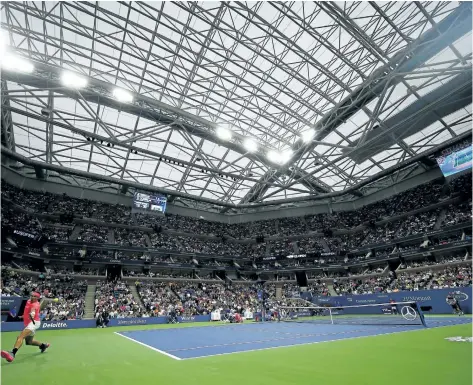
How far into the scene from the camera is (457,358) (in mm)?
6176

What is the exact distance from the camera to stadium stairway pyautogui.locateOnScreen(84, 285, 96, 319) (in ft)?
98.6

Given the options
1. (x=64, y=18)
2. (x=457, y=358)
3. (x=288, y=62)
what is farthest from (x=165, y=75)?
(x=457, y=358)

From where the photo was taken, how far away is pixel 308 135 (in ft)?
104

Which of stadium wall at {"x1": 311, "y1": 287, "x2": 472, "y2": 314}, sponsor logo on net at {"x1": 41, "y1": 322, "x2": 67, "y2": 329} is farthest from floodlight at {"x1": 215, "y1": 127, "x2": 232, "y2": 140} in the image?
stadium wall at {"x1": 311, "y1": 287, "x2": 472, "y2": 314}

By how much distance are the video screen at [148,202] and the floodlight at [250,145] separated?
1762cm

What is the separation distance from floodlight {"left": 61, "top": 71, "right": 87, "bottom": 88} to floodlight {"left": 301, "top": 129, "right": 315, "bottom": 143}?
21858mm

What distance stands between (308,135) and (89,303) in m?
30.3

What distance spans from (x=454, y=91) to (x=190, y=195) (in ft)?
114

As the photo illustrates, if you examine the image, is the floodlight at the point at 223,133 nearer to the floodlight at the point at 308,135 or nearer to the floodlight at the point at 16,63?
the floodlight at the point at 308,135

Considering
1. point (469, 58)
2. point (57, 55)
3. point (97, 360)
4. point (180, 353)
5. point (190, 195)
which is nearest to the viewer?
point (97, 360)

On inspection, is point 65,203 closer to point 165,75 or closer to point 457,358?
point 165,75

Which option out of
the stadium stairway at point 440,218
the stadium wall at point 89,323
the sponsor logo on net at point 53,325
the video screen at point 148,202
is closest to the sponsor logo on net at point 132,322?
the stadium wall at point 89,323

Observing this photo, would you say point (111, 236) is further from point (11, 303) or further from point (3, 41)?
point (3, 41)

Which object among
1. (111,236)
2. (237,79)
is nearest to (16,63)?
(237,79)
